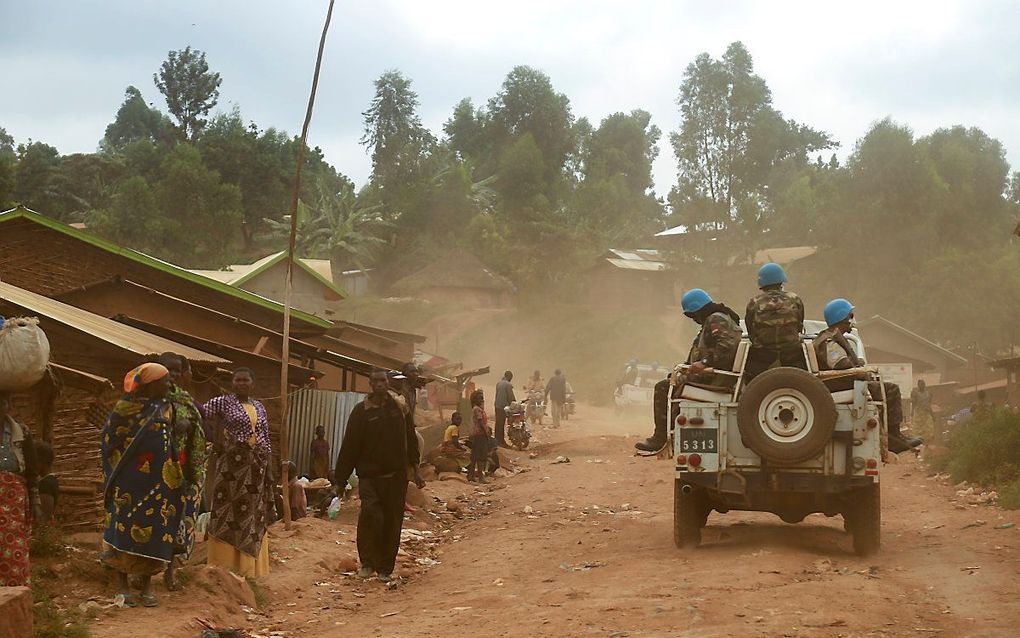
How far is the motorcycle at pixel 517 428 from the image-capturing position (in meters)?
26.9

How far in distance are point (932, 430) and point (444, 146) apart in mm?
56895

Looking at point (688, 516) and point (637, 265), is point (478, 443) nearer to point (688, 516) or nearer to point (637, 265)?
point (688, 516)

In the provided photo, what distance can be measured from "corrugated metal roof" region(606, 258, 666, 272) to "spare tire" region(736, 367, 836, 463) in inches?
2167

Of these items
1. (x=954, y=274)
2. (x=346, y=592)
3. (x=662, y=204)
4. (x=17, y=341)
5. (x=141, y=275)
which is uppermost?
(x=662, y=204)

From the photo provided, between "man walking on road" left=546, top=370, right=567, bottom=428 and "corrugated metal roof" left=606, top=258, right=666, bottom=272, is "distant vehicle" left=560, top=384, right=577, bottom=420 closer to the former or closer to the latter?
"man walking on road" left=546, top=370, right=567, bottom=428

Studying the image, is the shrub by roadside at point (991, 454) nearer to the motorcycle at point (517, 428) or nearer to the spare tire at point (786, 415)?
the spare tire at point (786, 415)

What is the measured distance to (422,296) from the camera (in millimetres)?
65812

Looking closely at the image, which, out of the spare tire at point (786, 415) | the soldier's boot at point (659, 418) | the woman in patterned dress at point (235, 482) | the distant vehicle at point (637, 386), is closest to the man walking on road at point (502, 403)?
the distant vehicle at point (637, 386)

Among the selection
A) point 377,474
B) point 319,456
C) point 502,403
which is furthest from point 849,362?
point 502,403

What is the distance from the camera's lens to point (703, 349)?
10250 mm

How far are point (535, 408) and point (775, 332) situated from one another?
24999 millimetres

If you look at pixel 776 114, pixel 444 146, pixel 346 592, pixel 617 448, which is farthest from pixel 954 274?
pixel 346 592

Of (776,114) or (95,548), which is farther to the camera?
(776,114)

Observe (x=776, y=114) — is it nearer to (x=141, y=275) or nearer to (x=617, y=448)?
(x=617, y=448)
